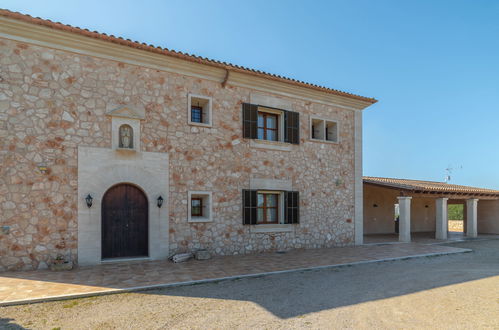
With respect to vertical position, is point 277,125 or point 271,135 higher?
point 277,125

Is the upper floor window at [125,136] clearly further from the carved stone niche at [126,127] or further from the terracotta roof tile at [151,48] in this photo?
the terracotta roof tile at [151,48]

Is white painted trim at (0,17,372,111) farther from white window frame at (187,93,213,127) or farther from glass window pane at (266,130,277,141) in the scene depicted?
glass window pane at (266,130,277,141)

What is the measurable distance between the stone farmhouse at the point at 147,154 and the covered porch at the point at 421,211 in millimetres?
3660

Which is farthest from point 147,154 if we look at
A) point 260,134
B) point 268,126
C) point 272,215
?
point 272,215

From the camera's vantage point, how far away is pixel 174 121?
31.1 feet

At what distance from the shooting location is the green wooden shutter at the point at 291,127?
11445 mm

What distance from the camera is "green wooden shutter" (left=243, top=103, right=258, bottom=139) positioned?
10.6 meters

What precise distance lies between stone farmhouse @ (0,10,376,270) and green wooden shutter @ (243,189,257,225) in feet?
0.15

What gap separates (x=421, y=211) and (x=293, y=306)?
18.7 m

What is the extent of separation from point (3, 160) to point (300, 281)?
24.1 ft

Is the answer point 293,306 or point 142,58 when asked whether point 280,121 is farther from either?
point 293,306

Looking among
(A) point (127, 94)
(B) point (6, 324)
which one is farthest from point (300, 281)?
(A) point (127, 94)

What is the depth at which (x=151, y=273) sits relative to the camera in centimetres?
739

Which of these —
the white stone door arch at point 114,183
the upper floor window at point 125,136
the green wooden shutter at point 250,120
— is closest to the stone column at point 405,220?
the green wooden shutter at point 250,120
